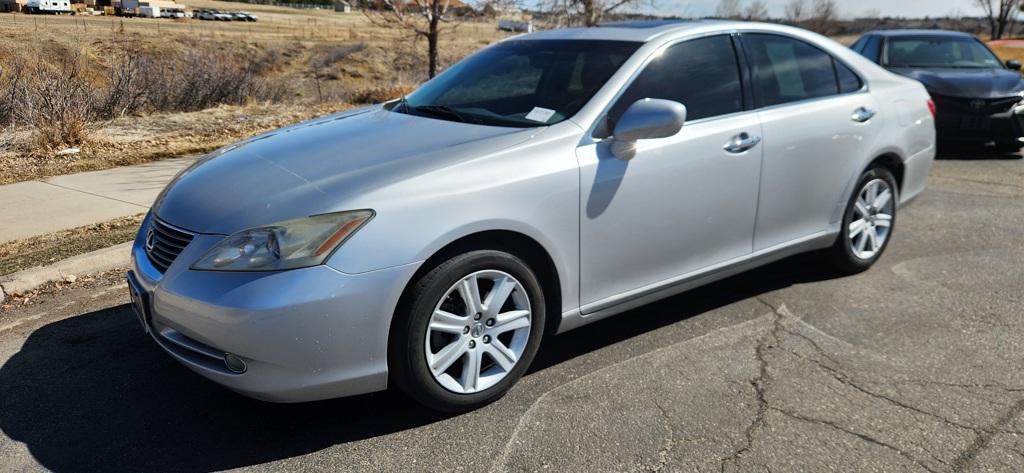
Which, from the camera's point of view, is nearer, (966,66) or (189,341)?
(189,341)

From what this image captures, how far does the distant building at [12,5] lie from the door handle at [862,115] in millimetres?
21711

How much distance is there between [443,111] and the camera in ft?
13.9

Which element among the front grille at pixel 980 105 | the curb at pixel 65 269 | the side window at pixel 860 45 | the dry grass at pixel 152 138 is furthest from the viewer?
the side window at pixel 860 45

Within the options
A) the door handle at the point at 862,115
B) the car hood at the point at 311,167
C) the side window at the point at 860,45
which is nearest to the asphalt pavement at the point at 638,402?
the car hood at the point at 311,167

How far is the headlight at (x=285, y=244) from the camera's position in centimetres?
293

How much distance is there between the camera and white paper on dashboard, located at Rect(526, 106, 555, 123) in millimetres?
3811

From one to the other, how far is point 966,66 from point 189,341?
10544mm

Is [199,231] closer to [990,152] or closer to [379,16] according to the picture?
[990,152]

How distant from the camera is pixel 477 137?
364 centimetres

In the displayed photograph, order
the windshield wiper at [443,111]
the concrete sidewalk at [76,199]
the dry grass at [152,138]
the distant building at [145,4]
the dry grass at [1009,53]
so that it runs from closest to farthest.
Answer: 1. the windshield wiper at [443,111]
2. the concrete sidewalk at [76,199]
3. the dry grass at [152,138]
4. the dry grass at [1009,53]
5. the distant building at [145,4]

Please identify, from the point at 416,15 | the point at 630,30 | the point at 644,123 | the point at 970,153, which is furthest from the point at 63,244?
Answer: the point at 970,153

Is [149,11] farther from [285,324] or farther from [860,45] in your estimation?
[285,324]

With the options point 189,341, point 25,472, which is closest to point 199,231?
point 189,341

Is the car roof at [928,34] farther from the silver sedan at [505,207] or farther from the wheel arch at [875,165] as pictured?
the silver sedan at [505,207]
